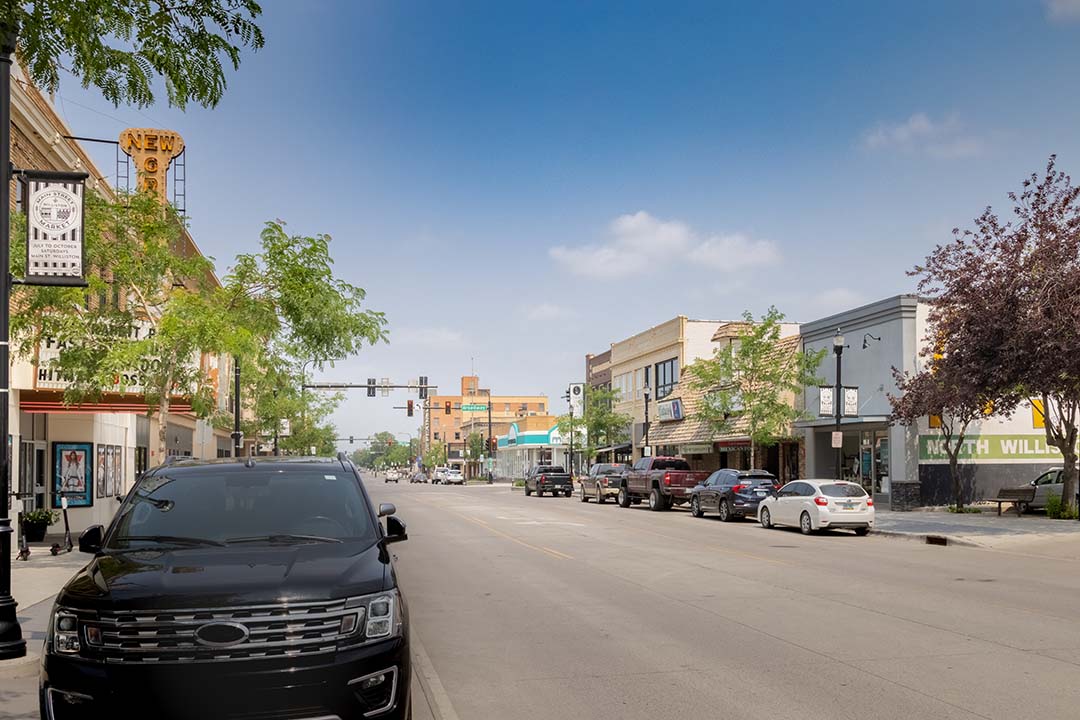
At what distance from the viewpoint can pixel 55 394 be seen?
2050cm

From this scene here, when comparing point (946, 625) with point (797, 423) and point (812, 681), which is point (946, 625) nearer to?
point (812, 681)

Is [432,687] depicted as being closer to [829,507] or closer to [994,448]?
[829,507]

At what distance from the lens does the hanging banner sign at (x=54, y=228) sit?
32.3ft

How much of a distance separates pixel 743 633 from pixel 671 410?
41.1 m

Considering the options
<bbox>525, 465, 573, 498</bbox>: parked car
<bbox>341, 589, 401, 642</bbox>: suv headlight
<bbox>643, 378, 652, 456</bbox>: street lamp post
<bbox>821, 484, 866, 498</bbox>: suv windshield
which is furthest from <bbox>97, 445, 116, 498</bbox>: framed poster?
<bbox>525, 465, 573, 498</bbox>: parked car

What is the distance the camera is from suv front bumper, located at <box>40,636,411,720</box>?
524 cm

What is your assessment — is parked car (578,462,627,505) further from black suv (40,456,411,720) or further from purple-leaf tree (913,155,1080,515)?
black suv (40,456,411,720)

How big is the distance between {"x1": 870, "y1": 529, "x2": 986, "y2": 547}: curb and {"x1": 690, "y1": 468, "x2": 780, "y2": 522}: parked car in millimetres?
5173

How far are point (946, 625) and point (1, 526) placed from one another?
31.8 feet

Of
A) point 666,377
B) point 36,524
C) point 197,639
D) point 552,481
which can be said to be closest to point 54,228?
point 197,639

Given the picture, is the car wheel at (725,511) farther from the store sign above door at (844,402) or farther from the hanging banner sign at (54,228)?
the hanging banner sign at (54,228)

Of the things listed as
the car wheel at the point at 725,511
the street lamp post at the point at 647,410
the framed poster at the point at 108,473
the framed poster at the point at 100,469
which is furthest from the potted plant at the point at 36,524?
the street lamp post at the point at 647,410

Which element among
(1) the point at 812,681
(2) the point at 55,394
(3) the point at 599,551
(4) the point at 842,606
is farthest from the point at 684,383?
(1) the point at 812,681

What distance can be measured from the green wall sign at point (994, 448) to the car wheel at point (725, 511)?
24.9ft
